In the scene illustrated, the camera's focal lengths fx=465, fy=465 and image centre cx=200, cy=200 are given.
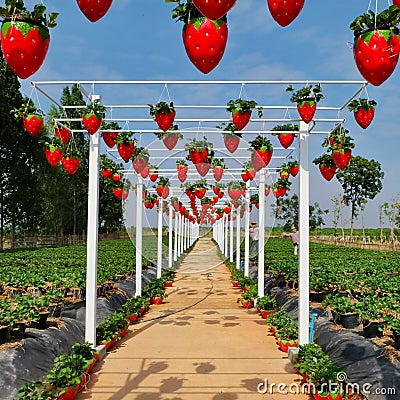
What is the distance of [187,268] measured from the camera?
7191 mm

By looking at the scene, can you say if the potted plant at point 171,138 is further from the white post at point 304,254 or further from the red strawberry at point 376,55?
the red strawberry at point 376,55

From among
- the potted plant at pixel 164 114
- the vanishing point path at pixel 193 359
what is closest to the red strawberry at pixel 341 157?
the potted plant at pixel 164 114

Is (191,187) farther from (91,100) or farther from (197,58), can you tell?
(197,58)

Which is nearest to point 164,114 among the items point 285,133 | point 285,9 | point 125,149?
point 125,149

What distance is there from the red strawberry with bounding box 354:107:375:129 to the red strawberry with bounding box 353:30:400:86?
2.59 metres

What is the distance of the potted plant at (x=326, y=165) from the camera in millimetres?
6605

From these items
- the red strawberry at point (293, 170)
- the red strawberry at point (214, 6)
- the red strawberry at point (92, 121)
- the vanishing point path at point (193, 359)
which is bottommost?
the vanishing point path at point (193, 359)

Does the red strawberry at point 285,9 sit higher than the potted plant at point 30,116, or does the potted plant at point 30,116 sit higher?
the potted plant at point 30,116

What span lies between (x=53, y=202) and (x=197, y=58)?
34334mm

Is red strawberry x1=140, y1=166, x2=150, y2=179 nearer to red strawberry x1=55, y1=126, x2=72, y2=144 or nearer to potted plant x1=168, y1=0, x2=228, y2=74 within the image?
red strawberry x1=55, y1=126, x2=72, y2=144

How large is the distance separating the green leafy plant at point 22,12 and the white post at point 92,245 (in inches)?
144

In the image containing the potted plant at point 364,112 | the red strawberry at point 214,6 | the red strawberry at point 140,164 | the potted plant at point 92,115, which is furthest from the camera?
the red strawberry at point 140,164

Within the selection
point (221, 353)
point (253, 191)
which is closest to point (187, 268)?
point (221, 353)

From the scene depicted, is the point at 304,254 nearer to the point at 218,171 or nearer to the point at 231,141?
the point at 231,141
